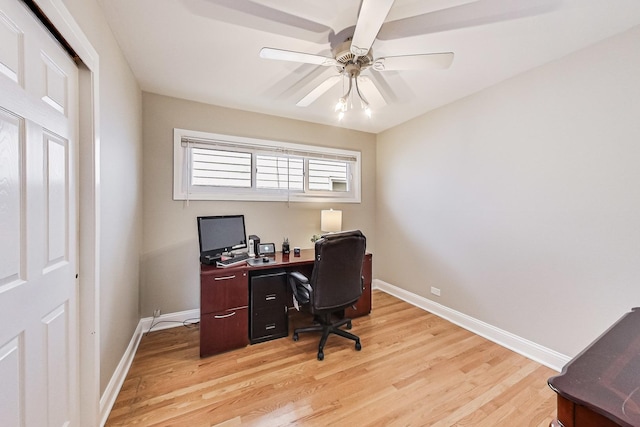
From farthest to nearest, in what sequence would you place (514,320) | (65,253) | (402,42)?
(514,320), (402,42), (65,253)

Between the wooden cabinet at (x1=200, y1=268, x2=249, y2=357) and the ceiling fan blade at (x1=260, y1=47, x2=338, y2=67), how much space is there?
1.72 meters

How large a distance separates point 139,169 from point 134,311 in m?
1.35

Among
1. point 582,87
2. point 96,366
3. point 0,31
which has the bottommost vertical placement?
point 96,366

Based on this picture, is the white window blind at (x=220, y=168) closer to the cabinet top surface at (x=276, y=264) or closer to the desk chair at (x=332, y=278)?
the cabinet top surface at (x=276, y=264)

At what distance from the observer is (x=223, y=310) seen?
7.05 ft

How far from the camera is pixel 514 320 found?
2209 mm

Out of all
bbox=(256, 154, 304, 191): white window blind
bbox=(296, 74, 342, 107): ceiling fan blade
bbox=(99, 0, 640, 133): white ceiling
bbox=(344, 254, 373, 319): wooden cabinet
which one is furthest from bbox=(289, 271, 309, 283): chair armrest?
bbox=(99, 0, 640, 133): white ceiling

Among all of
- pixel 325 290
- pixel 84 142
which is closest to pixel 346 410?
pixel 325 290

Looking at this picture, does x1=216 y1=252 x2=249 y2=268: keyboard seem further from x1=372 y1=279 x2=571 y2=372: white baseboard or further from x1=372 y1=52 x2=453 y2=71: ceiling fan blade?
x1=372 y1=279 x2=571 y2=372: white baseboard

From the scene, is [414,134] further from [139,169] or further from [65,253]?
[65,253]

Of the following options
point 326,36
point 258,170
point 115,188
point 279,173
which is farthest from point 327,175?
point 115,188

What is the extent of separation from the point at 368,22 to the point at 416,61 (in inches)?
20.7

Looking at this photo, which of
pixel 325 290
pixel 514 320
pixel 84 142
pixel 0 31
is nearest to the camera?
pixel 0 31

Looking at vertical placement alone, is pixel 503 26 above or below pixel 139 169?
above
